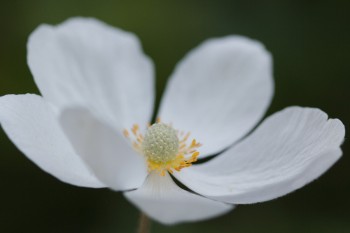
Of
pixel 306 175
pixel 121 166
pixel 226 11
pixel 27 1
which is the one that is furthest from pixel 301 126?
pixel 27 1

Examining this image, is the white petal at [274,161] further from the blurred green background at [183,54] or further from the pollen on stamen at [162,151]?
the blurred green background at [183,54]

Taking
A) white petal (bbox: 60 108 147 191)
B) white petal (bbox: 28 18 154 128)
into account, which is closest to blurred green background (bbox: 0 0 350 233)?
white petal (bbox: 28 18 154 128)

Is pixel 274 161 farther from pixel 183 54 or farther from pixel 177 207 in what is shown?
pixel 183 54

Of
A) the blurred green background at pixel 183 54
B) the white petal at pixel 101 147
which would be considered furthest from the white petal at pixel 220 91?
the white petal at pixel 101 147

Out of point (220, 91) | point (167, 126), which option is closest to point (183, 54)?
point (220, 91)

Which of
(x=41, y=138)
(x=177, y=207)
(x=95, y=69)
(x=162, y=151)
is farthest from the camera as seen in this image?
(x=95, y=69)

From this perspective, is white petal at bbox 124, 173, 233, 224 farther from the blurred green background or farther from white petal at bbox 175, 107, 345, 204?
the blurred green background
